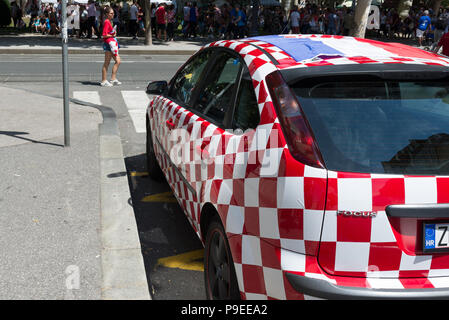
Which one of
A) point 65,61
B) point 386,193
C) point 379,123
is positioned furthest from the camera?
point 65,61

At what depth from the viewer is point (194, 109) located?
395 cm

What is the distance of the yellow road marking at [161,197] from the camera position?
A: 5.42 m

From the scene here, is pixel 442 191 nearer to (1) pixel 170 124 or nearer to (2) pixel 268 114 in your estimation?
(2) pixel 268 114

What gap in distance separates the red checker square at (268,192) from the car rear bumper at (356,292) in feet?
1.15

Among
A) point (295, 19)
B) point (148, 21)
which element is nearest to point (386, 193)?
point (148, 21)

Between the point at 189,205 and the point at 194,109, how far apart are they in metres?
0.68

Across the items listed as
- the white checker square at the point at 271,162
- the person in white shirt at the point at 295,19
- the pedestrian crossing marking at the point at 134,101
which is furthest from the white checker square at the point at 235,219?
the person in white shirt at the point at 295,19

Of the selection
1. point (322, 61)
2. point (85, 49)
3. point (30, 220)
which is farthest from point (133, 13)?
point (322, 61)

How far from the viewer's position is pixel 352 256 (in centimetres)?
232

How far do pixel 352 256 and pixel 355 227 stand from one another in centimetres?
13

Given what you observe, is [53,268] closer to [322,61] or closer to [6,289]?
[6,289]

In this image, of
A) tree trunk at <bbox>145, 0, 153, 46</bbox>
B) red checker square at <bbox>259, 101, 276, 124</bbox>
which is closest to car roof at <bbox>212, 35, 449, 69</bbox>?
red checker square at <bbox>259, 101, 276, 124</bbox>

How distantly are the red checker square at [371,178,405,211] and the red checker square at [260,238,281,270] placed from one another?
45cm

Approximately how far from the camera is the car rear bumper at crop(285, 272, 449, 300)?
229 cm
